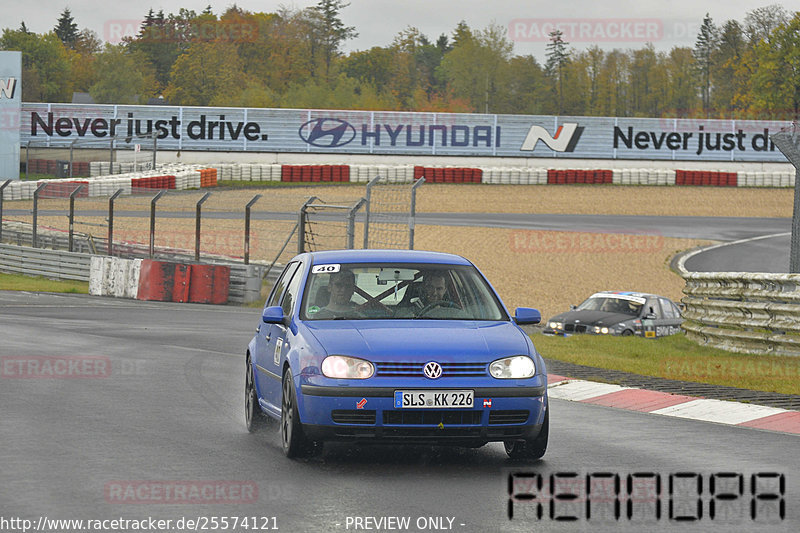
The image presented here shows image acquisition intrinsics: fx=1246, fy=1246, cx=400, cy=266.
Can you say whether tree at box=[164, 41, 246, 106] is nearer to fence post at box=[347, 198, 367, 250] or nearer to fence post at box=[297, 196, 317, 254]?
fence post at box=[297, 196, 317, 254]

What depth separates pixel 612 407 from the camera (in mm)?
11742

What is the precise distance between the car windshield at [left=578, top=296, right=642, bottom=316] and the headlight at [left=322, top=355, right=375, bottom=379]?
52.9 feet

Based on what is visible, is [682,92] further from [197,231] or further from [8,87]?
[197,231]

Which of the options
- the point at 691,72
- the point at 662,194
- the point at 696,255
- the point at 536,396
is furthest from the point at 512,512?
the point at 691,72

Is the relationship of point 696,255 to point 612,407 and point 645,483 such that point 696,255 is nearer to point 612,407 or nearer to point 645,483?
point 612,407

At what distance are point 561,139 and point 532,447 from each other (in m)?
56.8

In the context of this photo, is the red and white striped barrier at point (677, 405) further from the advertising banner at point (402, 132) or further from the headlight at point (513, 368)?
the advertising banner at point (402, 132)

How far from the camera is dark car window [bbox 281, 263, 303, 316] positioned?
368 inches

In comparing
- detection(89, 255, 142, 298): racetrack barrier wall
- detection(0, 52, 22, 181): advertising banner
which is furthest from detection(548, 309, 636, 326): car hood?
detection(0, 52, 22, 181): advertising banner

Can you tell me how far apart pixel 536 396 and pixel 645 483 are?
916 millimetres
